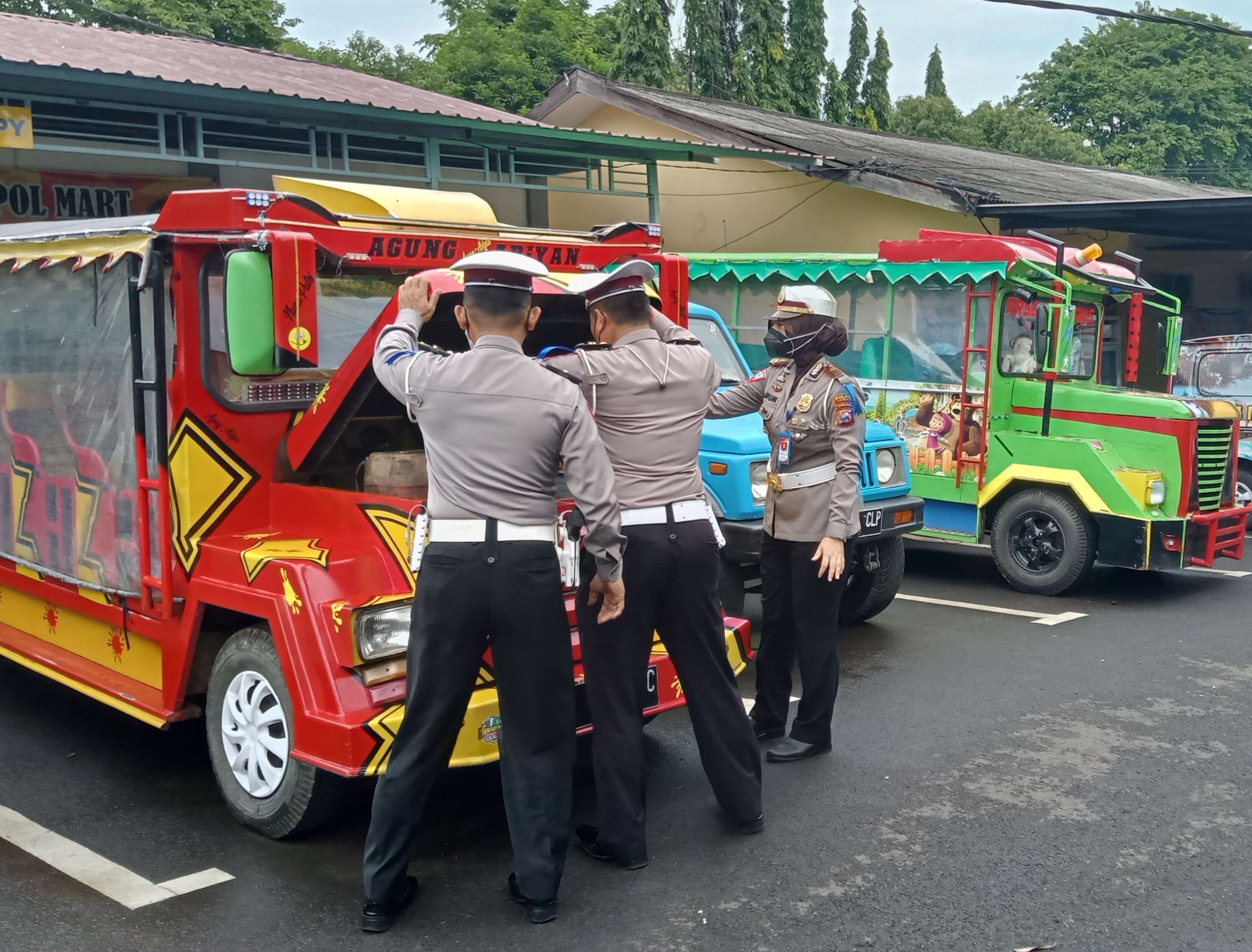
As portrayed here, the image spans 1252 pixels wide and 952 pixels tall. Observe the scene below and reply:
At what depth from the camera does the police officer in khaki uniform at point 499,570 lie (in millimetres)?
3527

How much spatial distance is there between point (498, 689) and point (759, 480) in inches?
118

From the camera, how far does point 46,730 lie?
18.0 feet

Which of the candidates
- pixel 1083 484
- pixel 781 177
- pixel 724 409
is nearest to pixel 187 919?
pixel 724 409

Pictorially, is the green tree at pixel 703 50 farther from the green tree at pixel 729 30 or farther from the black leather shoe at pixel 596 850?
the black leather shoe at pixel 596 850

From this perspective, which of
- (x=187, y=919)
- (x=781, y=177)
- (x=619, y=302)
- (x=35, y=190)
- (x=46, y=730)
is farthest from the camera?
(x=781, y=177)

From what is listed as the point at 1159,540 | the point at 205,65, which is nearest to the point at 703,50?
the point at 205,65

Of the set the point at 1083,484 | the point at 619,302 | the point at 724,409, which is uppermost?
the point at 619,302

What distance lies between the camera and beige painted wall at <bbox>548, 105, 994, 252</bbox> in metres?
16.5

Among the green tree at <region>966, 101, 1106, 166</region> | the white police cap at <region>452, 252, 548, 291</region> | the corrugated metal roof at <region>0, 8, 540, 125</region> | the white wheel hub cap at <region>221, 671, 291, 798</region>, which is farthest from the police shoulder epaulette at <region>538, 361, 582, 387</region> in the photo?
the green tree at <region>966, 101, 1106, 166</region>

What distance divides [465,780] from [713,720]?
1.27 metres

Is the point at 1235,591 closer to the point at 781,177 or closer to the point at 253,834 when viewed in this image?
the point at 253,834

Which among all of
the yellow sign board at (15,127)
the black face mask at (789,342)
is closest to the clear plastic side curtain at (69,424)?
the black face mask at (789,342)

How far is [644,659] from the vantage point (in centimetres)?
408

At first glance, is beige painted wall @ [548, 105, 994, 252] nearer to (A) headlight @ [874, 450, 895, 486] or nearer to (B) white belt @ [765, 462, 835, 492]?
(A) headlight @ [874, 450, 895, 486]
